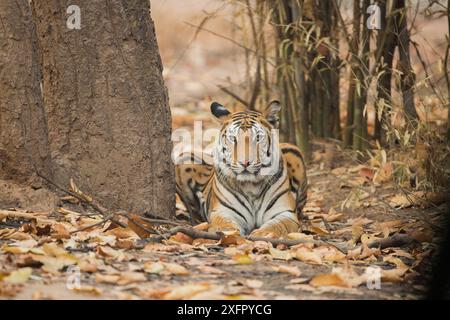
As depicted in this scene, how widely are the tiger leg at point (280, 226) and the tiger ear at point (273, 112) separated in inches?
30.2

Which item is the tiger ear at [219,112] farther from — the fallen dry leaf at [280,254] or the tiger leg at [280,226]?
the fallen dry leaf at [280,254]

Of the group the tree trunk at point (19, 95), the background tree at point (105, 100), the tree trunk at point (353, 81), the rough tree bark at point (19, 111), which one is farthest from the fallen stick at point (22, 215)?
the tree trunk at point (353, 81)

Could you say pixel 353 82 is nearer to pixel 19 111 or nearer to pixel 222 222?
pixel 222 222

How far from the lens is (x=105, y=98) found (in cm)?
635

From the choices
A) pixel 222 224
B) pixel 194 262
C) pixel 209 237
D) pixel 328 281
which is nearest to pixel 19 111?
pixel 209 237

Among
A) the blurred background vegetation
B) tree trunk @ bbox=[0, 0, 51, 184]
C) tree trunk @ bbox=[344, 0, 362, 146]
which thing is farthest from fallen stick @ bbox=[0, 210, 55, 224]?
tree trunk @ bbox=[344, 0, 362, 146]

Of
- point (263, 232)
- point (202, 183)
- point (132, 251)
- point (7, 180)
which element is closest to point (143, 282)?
point (132, 251)

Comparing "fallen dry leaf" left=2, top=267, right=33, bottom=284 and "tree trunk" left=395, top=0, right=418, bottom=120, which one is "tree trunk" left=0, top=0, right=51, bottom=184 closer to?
"fallen dry leaf" left=2, top=267, right=33, bottom=284

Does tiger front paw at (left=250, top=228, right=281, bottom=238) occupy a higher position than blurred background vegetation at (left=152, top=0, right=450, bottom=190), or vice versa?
blurred background vegetation at (left=152, top=0, right=450, bottom=190)

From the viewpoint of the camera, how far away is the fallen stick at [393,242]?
558 cm

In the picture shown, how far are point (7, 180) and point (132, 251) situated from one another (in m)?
1.28

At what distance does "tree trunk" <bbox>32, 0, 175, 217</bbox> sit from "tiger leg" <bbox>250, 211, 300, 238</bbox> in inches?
33.2

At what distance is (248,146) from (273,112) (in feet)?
1.38

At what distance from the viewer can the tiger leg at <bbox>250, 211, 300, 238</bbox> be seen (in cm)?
666
